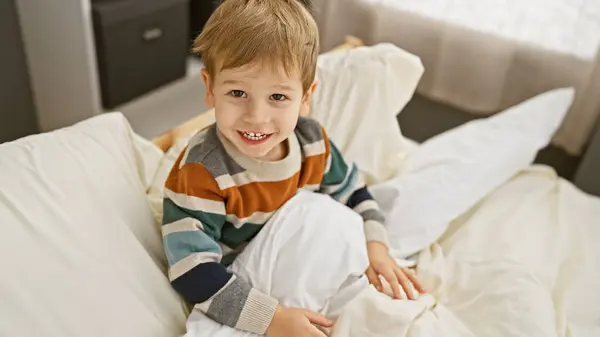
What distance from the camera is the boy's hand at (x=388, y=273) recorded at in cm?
95

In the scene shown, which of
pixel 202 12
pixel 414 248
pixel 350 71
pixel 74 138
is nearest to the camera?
pixel 74 138

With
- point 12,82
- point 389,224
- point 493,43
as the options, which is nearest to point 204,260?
point 389,224

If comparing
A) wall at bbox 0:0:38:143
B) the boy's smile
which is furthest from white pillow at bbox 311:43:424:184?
wall at bbox 0:0:38:143

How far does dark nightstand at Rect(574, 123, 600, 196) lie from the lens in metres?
1.51

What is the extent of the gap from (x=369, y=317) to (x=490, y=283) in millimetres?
256

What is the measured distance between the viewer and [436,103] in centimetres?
180

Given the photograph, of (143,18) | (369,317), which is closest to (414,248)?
(369,317)

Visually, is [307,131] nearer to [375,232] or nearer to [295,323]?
[375,232]

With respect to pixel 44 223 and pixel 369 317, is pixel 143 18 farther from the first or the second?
pixel 369 317

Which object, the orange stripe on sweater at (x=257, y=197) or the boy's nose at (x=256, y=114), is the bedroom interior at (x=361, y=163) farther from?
the boy's nose at (x=256, y=114)

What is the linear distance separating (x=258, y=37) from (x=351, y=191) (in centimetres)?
39

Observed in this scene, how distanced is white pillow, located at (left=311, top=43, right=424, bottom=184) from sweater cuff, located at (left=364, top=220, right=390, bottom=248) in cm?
21

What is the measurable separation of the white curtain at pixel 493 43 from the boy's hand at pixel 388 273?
84 cm

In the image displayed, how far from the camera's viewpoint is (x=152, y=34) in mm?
1839
